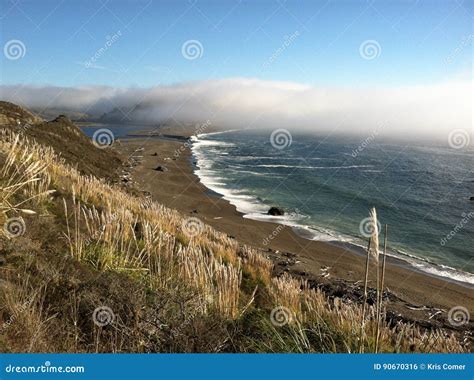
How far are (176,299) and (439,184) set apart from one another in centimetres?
4692

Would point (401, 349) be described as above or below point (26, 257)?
below

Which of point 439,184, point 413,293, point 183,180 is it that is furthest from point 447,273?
point 439,184

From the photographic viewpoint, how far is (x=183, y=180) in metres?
37.3

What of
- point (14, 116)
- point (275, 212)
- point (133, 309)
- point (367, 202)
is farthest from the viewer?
point (367, 202)

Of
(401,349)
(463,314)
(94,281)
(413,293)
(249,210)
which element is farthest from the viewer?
(249,210)

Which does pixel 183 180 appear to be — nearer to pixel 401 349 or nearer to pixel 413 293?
pixel 413 293

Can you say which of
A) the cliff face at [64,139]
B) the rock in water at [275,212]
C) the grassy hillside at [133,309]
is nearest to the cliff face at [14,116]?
the cliff face at [64,139]

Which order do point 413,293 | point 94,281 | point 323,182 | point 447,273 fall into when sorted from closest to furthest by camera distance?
point 94,281
point 413,293
point 447,273
point 323,182

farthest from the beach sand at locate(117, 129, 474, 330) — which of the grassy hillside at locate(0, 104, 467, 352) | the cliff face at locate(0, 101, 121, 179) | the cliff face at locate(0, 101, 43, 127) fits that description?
the cliff face at locate(0, 101, 43, 127)

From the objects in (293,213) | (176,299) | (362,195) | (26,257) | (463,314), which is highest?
(362,195)

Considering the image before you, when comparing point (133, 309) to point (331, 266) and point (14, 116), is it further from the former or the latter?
point (14, 116)

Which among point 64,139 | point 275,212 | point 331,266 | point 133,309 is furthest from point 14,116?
point 133,309

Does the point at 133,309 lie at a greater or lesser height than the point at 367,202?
lesser

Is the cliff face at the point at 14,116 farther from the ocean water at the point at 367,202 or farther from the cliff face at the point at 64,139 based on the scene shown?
the ocean water at the point at 367,202
